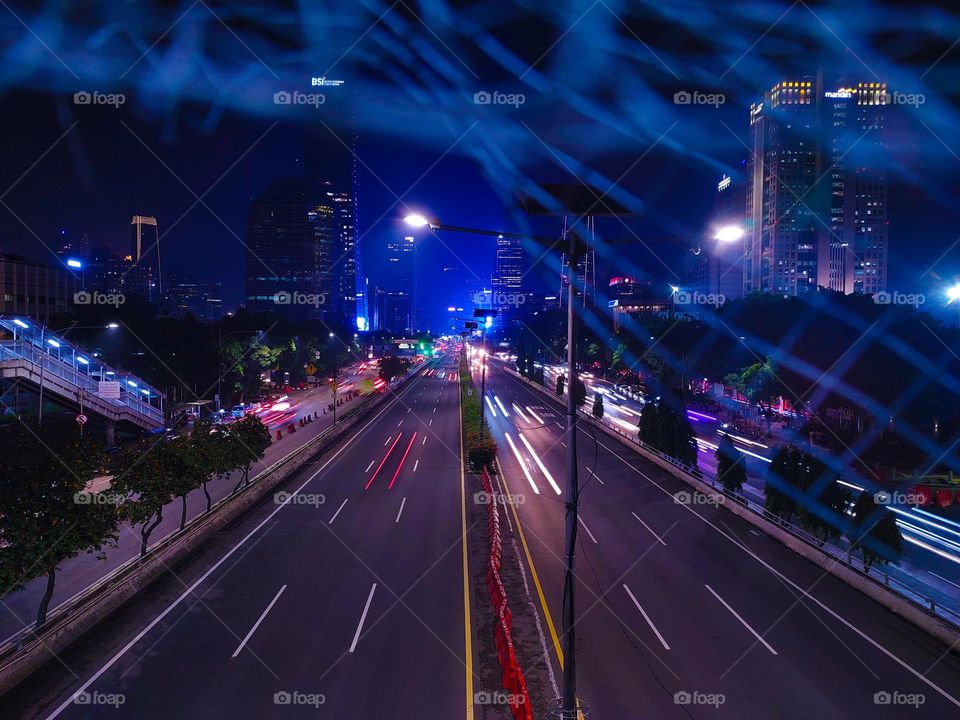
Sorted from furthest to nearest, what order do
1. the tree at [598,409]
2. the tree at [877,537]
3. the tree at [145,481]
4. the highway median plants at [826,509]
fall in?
the tree at [598,409] → the highway median plants at [826,509] → the tree at [877,537] → the tree at [145,481]

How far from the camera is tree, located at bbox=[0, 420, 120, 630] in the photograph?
1078 cm

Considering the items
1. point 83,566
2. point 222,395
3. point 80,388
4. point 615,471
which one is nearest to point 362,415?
point 222,395

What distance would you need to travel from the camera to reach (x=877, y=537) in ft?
52.4

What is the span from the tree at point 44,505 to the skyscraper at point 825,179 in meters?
137

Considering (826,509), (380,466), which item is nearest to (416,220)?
(826,509)

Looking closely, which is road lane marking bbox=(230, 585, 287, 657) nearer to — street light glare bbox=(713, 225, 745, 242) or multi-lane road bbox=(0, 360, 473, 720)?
multi-lane road bbox=(0, 360, 473, 720)

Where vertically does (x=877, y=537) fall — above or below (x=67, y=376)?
below

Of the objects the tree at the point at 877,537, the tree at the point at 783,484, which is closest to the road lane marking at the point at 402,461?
the tree at the point at 783,484

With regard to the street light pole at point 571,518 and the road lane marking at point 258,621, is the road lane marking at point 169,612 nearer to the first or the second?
the road lane marking at point 258,621

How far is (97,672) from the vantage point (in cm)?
1141

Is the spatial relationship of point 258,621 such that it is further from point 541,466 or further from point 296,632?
point 541,466

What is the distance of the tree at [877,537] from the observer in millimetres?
15789

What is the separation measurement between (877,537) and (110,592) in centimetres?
2131

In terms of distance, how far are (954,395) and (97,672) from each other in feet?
144
